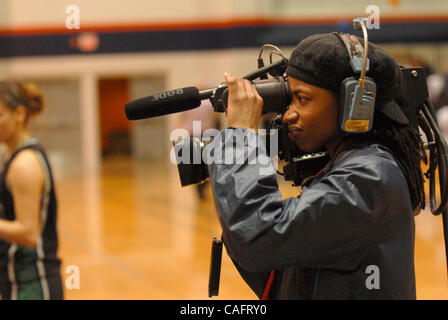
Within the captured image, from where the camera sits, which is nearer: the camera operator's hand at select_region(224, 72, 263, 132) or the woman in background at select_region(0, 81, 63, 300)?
the camera operator's hand at select_region(224, 72, 263, 132)

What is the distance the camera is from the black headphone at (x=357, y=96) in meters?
1.13

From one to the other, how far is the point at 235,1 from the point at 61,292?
404 inches

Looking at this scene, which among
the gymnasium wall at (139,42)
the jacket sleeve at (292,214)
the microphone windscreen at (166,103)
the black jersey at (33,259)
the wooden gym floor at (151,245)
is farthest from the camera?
the gymnasium wall at (139,42)

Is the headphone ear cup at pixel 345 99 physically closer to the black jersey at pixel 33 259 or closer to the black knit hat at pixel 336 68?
the black knit hat at pixel 336 68

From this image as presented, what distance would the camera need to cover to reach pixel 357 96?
3.72 feet

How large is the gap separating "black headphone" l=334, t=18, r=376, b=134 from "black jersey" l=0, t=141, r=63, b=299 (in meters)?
1.44

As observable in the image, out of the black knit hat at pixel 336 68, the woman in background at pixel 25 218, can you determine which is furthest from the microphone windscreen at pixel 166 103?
the woman in background at pixel 25 218

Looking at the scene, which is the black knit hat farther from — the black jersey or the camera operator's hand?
the black jersey

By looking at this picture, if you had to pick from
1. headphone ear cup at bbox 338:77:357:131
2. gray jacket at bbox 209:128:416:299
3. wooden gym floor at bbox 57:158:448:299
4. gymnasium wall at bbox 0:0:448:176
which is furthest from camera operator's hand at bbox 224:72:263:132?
gymnasium wall at bbox 0:0:448:176

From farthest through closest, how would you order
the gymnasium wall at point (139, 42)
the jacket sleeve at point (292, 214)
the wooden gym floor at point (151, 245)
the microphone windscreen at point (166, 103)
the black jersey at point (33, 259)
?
the gymnasium wall at point (139, 42) < the wooden gym floor at point (151, 245) < the black jersey at point (33, 259) < the microphone windscreen at point (166, 103) < the jacket sleeve at point (292, 214)

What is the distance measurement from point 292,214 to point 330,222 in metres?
0.07

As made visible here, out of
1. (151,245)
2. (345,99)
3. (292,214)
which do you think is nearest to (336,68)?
(345,99)

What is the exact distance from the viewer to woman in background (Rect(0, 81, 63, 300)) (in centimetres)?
213

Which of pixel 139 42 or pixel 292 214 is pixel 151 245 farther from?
pixel 139 42
